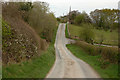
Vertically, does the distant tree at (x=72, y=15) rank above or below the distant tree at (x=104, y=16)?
above

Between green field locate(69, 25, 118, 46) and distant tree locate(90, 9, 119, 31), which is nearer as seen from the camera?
green field locate(69, 25, 118, 46)

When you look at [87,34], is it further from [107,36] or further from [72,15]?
[72,15]

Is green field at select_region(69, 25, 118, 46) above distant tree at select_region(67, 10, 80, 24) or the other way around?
the other way around

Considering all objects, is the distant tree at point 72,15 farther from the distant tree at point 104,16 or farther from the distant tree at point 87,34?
the distant tree at point 87,34

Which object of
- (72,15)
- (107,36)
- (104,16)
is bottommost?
(107,36)

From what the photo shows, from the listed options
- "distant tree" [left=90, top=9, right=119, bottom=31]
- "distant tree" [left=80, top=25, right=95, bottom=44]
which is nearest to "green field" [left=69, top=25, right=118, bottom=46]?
"distant tree" [left=80, top=25, right=95, bottom=44]

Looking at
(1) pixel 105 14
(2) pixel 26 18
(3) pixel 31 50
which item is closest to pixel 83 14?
(1) pixel 105 14

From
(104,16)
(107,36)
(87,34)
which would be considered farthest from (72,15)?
(107,36)

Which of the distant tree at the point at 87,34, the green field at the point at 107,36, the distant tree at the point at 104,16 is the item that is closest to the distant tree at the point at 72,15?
the distant tree at the point at 104,16

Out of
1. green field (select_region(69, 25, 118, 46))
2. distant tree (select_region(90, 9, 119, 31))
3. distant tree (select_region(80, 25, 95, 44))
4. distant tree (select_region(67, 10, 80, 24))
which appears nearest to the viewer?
green field (select_region(69, 25, 118, 46))

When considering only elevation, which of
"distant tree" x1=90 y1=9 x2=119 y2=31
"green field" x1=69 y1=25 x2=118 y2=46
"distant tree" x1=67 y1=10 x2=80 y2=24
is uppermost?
"distant tree" x1=67 y1=10 x2=80 y2=24

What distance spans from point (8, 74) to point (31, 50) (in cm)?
643

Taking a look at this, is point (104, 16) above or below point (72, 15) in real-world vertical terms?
below

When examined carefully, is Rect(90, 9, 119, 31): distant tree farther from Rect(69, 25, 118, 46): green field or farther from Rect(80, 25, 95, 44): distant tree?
Rect(80, 25, 95, 44): distant tree
